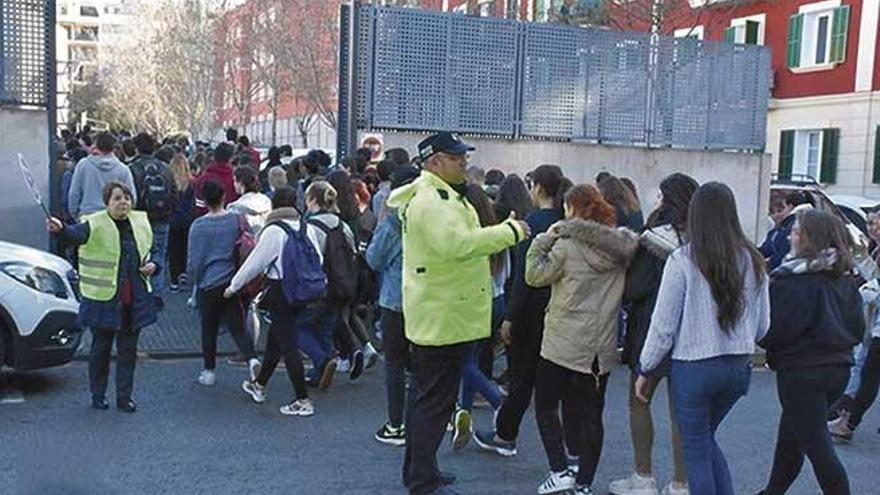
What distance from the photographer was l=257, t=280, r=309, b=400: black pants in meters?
6.72

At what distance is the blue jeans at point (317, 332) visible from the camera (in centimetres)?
732

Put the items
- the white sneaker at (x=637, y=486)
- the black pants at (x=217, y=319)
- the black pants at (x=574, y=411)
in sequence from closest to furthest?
the black pants at (x=574, y=411) < the white sneaker at (x=637, y=486) < the black pants at (x=217, y=319)

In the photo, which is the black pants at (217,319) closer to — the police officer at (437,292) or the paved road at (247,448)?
the paved road at (247,448)

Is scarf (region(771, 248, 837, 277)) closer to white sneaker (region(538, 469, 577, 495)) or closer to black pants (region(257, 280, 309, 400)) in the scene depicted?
white sneaker (region(538, 469, 577, 495))

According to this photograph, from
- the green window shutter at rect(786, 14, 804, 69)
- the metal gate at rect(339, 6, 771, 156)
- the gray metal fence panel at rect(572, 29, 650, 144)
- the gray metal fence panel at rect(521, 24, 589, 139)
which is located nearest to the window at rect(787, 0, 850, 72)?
the green window shutter at rect(786, 14, 804, 69)

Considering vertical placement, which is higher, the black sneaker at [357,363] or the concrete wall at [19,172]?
the concrete wall at [19,172]

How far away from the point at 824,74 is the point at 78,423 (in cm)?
2498

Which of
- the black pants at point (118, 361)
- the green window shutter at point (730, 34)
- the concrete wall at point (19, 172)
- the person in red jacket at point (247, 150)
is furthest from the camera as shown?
the green window shutter at point (730, 34)

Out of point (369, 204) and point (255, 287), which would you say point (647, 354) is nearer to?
point (255, 287)

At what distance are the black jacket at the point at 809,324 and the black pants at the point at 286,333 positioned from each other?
3.42 metres

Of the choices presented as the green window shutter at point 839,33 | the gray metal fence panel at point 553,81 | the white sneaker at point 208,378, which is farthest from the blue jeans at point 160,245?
the green window shutter at point 839,33

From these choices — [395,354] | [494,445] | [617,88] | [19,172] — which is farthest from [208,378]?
[617,88]

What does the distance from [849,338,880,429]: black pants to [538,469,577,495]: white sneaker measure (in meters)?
2.72

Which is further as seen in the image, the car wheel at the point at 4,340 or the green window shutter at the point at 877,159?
the green window shutter at the point at 877,159
